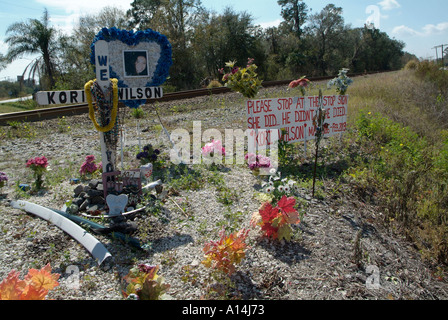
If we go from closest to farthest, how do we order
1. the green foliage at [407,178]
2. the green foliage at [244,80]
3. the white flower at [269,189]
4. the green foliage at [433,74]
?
the white flower at [269,189] < the green foliage at [407,178] < the green foliage at [244,80] < the green foliage at [433,74]

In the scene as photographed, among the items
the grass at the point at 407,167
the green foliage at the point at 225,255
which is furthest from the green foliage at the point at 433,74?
the green foliage at the point at 225,255

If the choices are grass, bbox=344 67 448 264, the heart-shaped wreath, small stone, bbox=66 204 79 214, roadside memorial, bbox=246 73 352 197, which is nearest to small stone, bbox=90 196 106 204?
small stone, bbox=66 204 79 214

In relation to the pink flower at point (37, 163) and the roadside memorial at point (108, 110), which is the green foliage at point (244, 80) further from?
the pink flower at point (37, 163)

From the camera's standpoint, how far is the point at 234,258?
2.94 metres

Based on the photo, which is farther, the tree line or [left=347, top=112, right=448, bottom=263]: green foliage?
the tree line

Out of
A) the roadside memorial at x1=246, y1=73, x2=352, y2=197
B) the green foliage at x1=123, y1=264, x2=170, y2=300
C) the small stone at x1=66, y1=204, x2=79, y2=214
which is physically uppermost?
the roadside memorial at x1=246, y1=73, x2=352, y2=197

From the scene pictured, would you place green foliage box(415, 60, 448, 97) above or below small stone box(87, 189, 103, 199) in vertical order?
above

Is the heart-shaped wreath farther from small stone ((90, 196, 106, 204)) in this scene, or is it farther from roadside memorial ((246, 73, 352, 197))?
small stone ((90, 196, 106, 204))

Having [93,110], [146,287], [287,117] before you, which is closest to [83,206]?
[93,110]

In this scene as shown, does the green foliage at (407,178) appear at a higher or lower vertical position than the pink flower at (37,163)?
lower

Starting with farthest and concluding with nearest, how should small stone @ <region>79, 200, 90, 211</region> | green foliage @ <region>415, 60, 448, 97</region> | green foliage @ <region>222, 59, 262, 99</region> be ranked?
green foliage @ <region>415, 60, 448, 97</region>, green foliage @ <region>222, 59, 262, 99</region>, small stone @ <region>79, 200, 90, 211</region>

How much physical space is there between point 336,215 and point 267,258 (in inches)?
64.1

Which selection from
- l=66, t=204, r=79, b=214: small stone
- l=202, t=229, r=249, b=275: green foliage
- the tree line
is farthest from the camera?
the tree line

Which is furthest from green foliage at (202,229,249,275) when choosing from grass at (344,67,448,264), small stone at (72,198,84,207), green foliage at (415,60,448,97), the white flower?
green foliage at (415,60,448,97)
